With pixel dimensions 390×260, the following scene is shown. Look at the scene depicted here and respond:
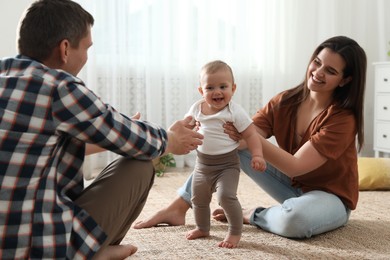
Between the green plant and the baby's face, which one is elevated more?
the baby's face

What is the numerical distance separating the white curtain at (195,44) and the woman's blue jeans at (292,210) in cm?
183

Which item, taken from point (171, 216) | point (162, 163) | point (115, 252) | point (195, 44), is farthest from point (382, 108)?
point (115, 252)

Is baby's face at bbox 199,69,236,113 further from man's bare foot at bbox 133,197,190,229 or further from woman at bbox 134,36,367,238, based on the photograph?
man's bare foot at bbox 133,197,190,229

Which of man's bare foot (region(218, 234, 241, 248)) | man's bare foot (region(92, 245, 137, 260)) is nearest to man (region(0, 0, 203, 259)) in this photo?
man's bare foot (region(92, 245, 137, 260))

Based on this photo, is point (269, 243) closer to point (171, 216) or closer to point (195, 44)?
point (171, 216)

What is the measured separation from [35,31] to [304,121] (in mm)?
1218

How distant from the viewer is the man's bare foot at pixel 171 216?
216 centimetres

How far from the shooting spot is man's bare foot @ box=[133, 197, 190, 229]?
2156mm

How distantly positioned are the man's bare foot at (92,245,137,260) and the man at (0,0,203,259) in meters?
0.14

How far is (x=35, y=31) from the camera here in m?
1.34

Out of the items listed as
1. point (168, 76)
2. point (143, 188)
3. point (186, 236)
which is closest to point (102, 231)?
point (143, 188)

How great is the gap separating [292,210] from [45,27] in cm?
110

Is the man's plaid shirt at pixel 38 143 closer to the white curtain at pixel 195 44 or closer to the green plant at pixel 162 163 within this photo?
the green plant at pixel 162 163

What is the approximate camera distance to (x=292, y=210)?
6.55 ft
